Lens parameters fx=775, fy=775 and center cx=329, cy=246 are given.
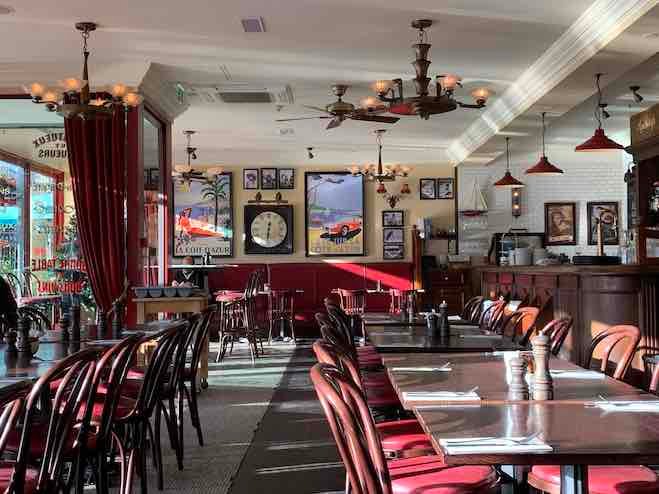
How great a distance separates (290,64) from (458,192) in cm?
736

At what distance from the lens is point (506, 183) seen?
39.7 feet

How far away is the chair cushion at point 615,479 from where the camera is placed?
2.57 meters

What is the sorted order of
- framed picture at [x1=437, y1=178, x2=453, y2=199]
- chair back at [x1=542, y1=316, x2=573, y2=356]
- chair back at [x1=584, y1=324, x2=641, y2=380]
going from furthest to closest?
framed picture at [x1=437, y1=178, x2=453, y2=199], chair back at [x1=542, y1=316, x2=573, y2=356], chair back at [x1=584, y1=324, x2=641, y2=380]

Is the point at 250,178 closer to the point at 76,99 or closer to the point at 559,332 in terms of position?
the point at 76,99

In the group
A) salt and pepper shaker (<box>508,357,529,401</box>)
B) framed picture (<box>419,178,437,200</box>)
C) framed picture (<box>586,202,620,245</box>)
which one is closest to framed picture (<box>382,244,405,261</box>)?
framed picture (<box>419,178,437,200</box>)

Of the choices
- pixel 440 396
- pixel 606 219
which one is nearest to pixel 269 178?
pixel 606 219

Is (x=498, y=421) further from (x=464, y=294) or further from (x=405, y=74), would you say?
(x=464, y=294)

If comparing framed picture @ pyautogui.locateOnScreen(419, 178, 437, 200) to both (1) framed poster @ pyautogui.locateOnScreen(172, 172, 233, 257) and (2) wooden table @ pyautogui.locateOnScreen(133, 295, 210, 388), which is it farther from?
(2) wooden table @ pyautogui.locateOnScreen(133, 295, 210, 388)

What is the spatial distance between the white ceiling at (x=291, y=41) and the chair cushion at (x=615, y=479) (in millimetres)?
4622

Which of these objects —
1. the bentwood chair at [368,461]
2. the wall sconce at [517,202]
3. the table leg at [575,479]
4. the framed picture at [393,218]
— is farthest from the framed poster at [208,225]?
the table leg at [575,479]

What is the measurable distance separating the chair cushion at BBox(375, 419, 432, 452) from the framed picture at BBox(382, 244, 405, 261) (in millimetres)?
11343

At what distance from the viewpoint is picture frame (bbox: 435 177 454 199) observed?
15055 millimetres

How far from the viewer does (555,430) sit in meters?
2.24

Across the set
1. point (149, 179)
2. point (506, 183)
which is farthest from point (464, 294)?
point (149, 179)
